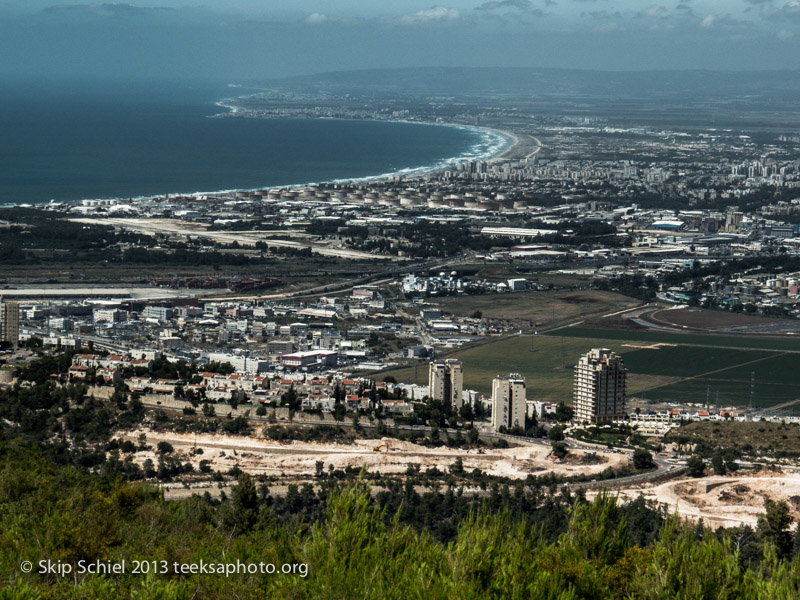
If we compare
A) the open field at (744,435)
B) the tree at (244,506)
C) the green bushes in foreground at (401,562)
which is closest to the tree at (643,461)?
the open field at (744,435)

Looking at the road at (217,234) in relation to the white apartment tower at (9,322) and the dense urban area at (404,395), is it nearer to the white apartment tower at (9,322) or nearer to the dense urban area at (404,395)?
the dense urban area at (404,395)

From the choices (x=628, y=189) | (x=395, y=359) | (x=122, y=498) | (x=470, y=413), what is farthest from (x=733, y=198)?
(x=122, y=498)

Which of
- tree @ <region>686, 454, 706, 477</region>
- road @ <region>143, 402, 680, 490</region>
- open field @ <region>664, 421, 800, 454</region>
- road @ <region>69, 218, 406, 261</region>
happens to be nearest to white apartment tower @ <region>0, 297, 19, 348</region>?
road @ <region>143, 402, 680, 490</region>

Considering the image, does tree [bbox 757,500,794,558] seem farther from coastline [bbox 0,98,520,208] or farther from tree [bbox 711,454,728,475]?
coastline [bbox 0,98,520,208]

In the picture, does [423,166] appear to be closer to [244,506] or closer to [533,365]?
[533,365]

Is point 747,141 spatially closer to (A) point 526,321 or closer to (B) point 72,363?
(A) point 526,321

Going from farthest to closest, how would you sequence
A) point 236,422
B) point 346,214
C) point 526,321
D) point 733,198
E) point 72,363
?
point 733,198 → point 346,214 → point 526,321 → point 72,363 → point 236,422
